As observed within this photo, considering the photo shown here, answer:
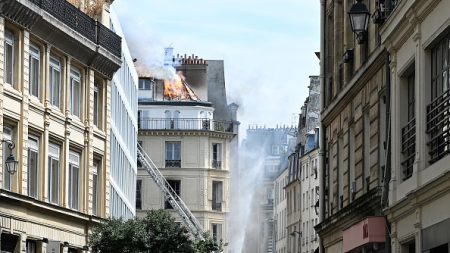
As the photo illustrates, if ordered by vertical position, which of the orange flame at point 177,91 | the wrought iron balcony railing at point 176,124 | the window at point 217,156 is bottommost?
the window at point 217,156

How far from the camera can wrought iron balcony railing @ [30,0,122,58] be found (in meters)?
47.6

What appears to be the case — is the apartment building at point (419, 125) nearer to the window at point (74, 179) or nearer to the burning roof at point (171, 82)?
the window at point (74, 179)

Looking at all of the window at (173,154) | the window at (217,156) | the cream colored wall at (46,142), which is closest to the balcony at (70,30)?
Answer: the cream colored wall at (46,142)

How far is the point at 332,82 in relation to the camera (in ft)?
143

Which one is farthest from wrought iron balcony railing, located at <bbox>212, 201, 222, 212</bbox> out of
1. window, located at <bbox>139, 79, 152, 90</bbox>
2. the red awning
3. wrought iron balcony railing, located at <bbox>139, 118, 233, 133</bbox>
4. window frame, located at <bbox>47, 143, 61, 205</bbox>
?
the red awning

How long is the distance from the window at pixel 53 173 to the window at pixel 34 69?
2.49m

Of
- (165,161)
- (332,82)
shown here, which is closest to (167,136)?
(165,161)

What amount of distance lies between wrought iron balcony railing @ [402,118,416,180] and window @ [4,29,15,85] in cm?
1825

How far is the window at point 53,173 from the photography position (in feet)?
158

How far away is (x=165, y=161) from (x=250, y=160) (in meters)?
79.1

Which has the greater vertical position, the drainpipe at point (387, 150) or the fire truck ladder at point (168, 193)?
the fire truck ladder at point (168, 193)

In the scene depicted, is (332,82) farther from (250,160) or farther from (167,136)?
(250,160)

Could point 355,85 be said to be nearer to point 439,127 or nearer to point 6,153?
point 6,153

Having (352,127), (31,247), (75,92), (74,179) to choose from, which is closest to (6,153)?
(31,247)
